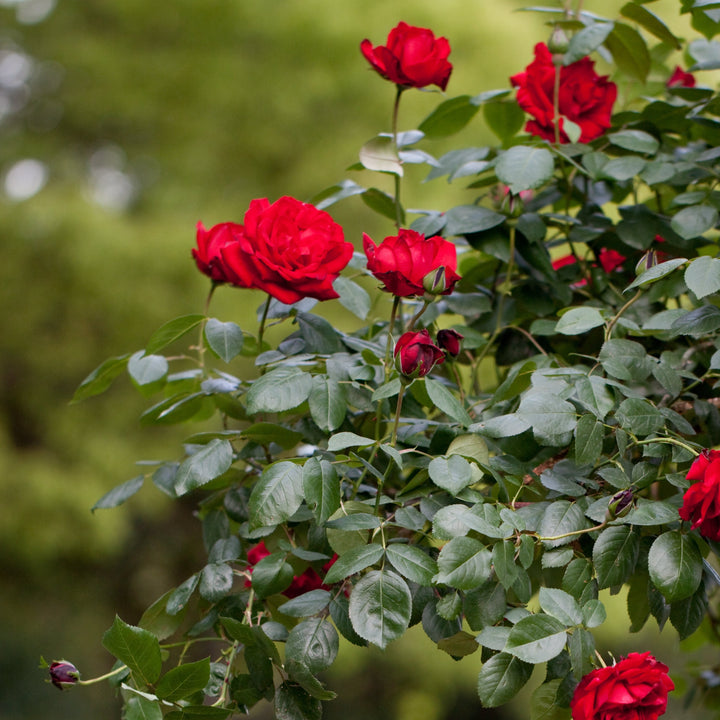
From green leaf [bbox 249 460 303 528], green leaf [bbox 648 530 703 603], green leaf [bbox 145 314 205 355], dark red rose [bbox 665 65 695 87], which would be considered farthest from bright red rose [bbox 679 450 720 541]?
dark red rose [bbox 665 65 695 87]

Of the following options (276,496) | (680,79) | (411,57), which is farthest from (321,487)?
(680,79)

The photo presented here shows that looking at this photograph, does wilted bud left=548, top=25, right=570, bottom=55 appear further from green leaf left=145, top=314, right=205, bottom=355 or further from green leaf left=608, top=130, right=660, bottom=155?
green leaf left=145, top=314, right=205, bottom=355

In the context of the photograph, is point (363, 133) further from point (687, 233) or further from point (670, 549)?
point (670, 549)

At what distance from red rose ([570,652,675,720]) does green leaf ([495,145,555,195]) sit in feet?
1.11

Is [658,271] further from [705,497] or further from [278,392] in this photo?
[278,392]

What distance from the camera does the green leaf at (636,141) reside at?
671 millimetres

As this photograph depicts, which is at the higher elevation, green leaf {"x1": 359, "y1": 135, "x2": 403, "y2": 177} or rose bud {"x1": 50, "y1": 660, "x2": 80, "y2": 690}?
green leaf {"x1": 359, "y1": 135, "x2": 403, "y2": 177}

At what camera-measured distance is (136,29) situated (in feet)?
12.7

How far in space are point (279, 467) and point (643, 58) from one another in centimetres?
53

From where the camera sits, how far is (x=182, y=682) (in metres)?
0.45

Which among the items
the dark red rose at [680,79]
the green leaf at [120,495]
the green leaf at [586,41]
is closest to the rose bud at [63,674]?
the green leaf at [120,495]

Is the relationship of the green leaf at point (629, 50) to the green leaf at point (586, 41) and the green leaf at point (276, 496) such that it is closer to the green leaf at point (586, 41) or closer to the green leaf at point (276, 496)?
the green leaf at point (586, 41)

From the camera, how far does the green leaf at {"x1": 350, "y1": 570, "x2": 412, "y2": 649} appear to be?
44cm

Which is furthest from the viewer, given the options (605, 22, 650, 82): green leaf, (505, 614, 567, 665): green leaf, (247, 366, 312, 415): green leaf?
(605, 22, 650, 82): green leaf
